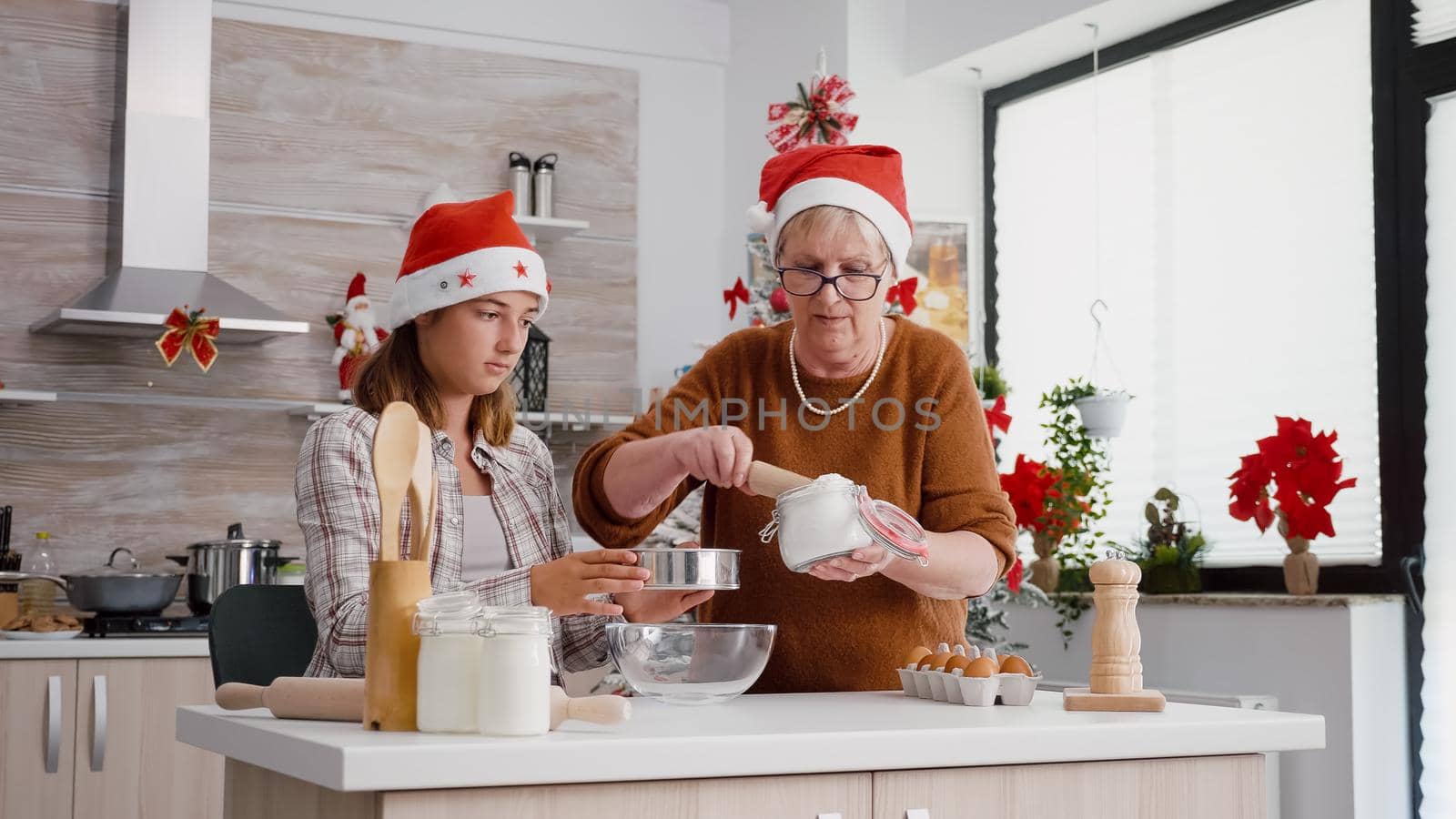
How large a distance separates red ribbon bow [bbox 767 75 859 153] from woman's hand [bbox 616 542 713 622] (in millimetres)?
1958

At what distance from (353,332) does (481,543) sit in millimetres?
2710

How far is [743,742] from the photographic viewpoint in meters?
1.16

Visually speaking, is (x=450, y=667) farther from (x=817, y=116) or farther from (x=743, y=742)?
(x=817, y=116)

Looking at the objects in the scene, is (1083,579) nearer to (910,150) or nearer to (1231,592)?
(1231,592)

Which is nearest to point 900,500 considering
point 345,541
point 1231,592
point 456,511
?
point 456,511

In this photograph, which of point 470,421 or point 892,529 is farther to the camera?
point 470,421

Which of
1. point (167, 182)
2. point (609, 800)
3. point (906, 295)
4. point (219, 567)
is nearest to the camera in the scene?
point (609, 800)

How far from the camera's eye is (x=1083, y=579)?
3996 millimetres

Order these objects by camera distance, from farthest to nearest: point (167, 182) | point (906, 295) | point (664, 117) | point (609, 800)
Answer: point (664, 117) < point (167, 182) < point (906, 295) < point (609, 800)

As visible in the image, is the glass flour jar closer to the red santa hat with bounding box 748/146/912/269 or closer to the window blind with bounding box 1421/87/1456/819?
the red santa hat with bounding box 748/146/912/269

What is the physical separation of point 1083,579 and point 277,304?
2.49 metres

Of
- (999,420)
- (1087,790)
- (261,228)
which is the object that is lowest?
(1087,790)

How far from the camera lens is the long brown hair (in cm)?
182

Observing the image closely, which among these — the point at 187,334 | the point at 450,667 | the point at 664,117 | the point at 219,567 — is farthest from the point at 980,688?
the point at 664,117
